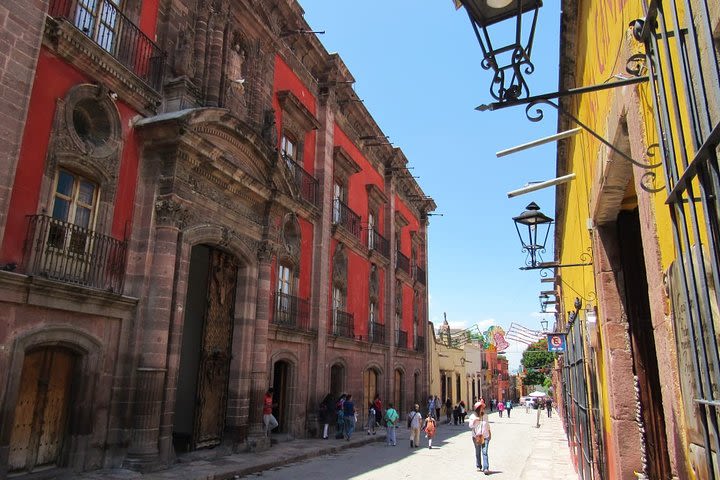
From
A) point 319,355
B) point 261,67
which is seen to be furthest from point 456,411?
point 261,67

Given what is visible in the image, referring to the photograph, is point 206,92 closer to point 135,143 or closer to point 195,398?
point 135,143

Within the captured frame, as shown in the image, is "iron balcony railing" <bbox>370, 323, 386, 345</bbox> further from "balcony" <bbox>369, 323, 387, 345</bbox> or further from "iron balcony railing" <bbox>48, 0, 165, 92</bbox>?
"iron balcony railing" <bbox>48, 0, 165, 92</bbox>

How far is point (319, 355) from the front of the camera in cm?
1692

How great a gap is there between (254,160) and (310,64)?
659 cm

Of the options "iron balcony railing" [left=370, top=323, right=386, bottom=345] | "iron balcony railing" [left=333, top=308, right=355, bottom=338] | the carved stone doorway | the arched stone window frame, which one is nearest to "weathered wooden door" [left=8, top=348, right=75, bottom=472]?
the arched stone window frame

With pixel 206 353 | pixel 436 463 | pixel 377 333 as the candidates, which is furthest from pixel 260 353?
pixel 377 333

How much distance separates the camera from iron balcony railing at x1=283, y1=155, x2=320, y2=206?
55.2ft

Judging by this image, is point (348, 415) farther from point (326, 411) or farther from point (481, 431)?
point (481, 431)

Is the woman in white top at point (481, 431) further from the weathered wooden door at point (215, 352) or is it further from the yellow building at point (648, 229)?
the weathered wooden door at point (215, 352)

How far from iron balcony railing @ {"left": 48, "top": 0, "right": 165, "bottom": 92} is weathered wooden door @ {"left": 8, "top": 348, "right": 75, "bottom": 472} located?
541 cm

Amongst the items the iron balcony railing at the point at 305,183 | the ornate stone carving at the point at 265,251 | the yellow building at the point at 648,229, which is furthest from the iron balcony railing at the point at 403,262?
the yellow building at the point at 648,229

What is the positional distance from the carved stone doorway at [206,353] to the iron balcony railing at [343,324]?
586cm

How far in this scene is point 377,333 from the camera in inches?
903

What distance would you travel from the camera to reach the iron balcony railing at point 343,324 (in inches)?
739
